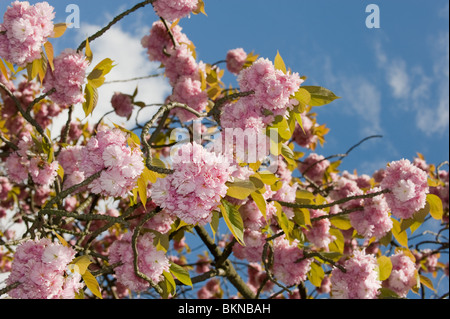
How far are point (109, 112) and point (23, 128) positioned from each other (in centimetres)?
146

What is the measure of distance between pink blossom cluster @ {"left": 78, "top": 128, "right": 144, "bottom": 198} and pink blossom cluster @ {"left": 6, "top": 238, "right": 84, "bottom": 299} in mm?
263

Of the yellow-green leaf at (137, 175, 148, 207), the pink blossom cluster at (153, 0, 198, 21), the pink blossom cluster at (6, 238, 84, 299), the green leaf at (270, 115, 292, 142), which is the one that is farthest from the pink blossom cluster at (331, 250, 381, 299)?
the pink blossom cluster at (153, 0, 198, 21)

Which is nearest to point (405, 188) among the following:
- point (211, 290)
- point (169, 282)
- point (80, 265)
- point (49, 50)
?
point (169, 282)

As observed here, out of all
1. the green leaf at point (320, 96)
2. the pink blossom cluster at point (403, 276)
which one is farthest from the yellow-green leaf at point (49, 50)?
the pink blossom cluster at point (403, 276)

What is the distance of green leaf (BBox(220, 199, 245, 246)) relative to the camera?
1.45 m

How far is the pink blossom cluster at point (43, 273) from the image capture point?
1490 millimetres

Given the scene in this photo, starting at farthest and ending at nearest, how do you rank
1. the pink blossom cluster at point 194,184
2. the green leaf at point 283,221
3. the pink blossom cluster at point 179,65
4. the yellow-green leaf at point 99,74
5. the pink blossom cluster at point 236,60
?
1. the pink blossom cluster at point 236,60
2. the pink blossom cluster at point 179,65
3. the green leaf at point 283,221
4. the yellow-green leaf at point 99,74
5. the pink blossom cluster at point 194,184

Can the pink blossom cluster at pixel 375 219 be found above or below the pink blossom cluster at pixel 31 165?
below

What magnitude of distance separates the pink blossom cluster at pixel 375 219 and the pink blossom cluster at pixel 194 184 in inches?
52.2

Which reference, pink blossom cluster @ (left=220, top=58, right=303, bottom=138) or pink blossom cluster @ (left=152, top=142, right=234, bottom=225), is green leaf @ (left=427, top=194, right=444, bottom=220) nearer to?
pink blossom cluster @ (left=220, top=58, right=303, bottom=138)

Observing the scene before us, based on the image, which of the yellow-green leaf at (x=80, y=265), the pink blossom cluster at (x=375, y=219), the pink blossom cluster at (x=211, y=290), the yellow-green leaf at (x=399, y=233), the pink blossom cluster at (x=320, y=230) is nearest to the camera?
the yellow-green leaf at (x=80, y=265)

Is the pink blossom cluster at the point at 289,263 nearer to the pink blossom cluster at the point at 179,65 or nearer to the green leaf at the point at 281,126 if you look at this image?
the green leaf at the point at 281,126
